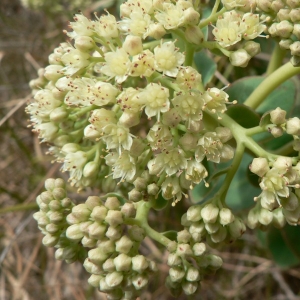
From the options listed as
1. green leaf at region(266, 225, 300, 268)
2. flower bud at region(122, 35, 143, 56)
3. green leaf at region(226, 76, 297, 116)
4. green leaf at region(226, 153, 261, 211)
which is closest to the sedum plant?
flower bud at region(122, 35, 143, 56)

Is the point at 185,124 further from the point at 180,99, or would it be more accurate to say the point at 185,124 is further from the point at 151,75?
the point at 151,75

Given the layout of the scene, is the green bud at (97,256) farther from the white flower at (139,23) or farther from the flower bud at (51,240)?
the white flower at (139,23)

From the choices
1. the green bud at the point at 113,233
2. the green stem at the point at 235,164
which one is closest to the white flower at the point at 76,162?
A: the green bud at the point at 113,233

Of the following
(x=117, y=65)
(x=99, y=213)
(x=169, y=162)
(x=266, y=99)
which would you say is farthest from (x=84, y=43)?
(x=266, y=99)

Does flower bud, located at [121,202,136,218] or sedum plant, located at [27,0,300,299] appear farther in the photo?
flower bud, located at [121,202,136,218]

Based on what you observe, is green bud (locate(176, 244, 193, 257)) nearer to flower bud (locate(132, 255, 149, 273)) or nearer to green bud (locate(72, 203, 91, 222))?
flower bud (locate(132, 255, 149, 273))
